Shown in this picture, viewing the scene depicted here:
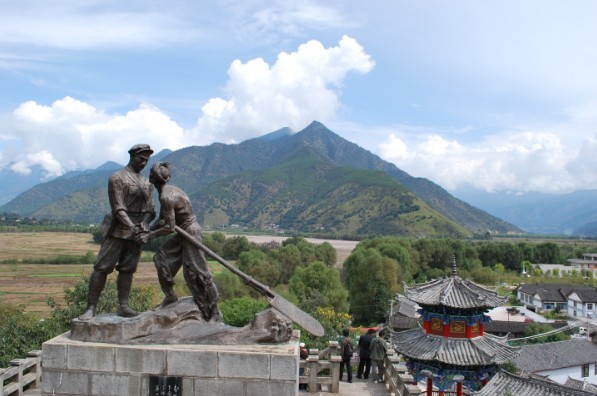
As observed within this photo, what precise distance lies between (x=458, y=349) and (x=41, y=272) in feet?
189

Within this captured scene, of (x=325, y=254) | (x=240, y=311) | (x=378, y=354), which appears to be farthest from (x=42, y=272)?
(x=378, y=354)

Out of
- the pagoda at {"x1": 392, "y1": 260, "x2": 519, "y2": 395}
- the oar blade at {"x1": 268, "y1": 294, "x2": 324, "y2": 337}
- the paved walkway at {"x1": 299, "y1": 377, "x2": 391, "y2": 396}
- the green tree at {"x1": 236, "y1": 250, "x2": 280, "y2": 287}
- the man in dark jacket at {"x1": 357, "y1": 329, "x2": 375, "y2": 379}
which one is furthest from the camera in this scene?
the green tree at {"x1": 236, "y1": 250, "x2": 280, "y2": 287}

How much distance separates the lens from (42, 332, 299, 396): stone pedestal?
25.8ft

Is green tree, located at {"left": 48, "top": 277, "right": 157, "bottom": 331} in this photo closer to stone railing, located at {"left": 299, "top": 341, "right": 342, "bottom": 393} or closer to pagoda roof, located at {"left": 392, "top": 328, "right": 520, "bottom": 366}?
stone railing, located at {"left": 299, "top": 341, "right": 342, "bottom": 393}

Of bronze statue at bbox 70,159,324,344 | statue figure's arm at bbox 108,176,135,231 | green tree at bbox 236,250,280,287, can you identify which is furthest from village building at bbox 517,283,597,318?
statue figure's arm at bbox 108,176,135,231

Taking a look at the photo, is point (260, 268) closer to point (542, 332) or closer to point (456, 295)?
point (542, 332)

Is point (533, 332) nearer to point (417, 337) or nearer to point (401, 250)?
point (401, 250)

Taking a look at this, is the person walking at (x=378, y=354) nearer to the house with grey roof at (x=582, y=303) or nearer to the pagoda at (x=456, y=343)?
the pagoda at (x=456, y=343)

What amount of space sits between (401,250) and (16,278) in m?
46.3

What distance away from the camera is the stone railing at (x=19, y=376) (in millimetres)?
10352

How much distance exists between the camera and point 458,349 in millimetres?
A: 18328

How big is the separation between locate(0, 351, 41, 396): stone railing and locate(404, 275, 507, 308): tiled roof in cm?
1296

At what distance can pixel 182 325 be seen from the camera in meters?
8.48

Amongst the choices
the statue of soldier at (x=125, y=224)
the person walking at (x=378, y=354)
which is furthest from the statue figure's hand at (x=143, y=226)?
the person walking at (x=378, y=354)
